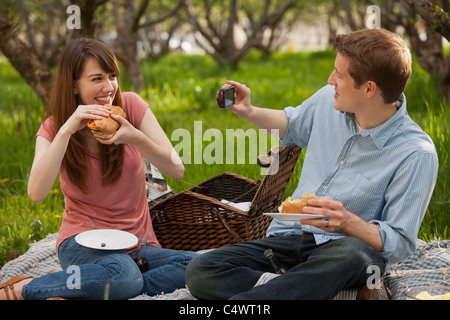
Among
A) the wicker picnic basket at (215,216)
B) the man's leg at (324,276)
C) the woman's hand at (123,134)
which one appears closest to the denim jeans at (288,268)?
the man's leg at (324,276)

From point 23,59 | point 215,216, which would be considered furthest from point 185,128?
point 215,216

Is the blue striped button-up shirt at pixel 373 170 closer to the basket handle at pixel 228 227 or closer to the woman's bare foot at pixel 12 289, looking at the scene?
the basket handle at pixel 228 227

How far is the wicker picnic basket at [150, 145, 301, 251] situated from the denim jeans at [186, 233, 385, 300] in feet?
1.83

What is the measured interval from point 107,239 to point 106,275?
0.26m

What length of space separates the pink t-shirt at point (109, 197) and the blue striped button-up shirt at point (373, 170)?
82 centimetres

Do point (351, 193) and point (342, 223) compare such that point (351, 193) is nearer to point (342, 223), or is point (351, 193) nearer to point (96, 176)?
point (342, 223)

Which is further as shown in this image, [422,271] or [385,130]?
[422,271]

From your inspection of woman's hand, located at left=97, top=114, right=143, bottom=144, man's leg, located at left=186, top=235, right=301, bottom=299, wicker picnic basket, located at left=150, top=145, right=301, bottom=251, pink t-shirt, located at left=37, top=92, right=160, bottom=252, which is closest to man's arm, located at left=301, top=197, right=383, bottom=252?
man's leg, located at left=186, top=235, right=301, bottom=299

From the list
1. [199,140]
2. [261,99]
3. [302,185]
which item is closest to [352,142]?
[302,185]

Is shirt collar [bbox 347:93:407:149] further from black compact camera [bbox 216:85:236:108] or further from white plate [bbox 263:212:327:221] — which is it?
black compact camera [bbox 216:85:236:108]

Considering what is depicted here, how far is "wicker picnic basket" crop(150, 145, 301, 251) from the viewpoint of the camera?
3.39 m

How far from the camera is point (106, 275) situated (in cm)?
288

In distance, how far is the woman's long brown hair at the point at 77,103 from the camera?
3.05 meters
